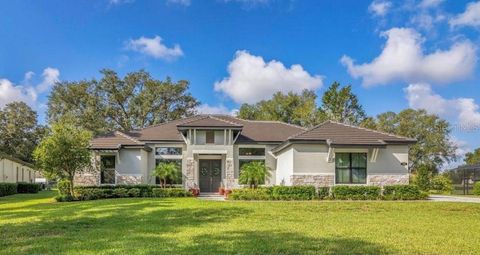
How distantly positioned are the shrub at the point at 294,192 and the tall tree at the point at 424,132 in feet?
117

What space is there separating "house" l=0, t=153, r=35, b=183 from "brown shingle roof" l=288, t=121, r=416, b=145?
24.8 metres

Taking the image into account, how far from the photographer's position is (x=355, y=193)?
71.9 ft

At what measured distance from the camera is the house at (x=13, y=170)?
119 ft

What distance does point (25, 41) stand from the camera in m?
21.4

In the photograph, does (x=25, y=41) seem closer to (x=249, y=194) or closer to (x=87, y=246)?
(x=249, y=194)

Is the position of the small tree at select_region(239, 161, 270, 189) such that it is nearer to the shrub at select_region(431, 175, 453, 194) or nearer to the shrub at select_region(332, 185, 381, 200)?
the shrub at select_region(332, 185, 381, 200)

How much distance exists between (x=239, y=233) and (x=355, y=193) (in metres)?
13.8

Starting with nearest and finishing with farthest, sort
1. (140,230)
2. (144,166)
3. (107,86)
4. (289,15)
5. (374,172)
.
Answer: (140,230), (289,15), (374,172), (144,166), (107,86)

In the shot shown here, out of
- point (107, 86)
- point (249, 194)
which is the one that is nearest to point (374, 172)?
point (249, 194)

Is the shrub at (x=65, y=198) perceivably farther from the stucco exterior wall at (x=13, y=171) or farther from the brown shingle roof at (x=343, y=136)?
the stucco exterior wall at (x=13, y=171)

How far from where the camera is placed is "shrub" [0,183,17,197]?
100 ft

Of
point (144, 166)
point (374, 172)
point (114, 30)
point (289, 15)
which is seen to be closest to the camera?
point (289, 15)

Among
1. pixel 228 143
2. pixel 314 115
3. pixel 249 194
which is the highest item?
pixel 314 115

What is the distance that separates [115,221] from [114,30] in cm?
1327
